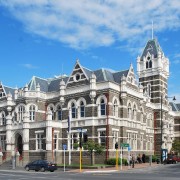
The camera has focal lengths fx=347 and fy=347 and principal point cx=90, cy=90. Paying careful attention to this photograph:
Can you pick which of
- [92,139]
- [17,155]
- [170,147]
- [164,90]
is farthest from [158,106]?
[17,155]

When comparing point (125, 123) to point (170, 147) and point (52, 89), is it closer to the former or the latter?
point (52, 89)

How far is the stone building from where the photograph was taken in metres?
46.2

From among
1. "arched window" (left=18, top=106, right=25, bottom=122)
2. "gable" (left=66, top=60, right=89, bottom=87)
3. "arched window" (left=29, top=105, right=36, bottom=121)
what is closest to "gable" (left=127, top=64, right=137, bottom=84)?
"gable" (left=66, top=60, right=89, bottom=87)

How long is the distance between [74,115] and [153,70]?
77.1 ft

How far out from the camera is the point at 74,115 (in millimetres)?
49281

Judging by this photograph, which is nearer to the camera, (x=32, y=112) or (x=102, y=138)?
(x=102, y=138)

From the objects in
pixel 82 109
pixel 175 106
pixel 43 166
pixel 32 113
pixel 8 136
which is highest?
pixel 175 106

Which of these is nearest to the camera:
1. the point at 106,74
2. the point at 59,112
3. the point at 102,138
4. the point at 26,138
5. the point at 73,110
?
the point at 102,138

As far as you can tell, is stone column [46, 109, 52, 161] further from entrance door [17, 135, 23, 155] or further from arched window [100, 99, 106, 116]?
entrance door [17, 135, 23, 155]

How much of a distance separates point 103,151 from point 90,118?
15.5 feet

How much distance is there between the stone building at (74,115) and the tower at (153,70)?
8.15 meters

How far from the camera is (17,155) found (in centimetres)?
4794

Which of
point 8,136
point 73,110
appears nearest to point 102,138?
point 73,110

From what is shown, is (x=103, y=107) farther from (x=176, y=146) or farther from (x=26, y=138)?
(x=176, y=146)
